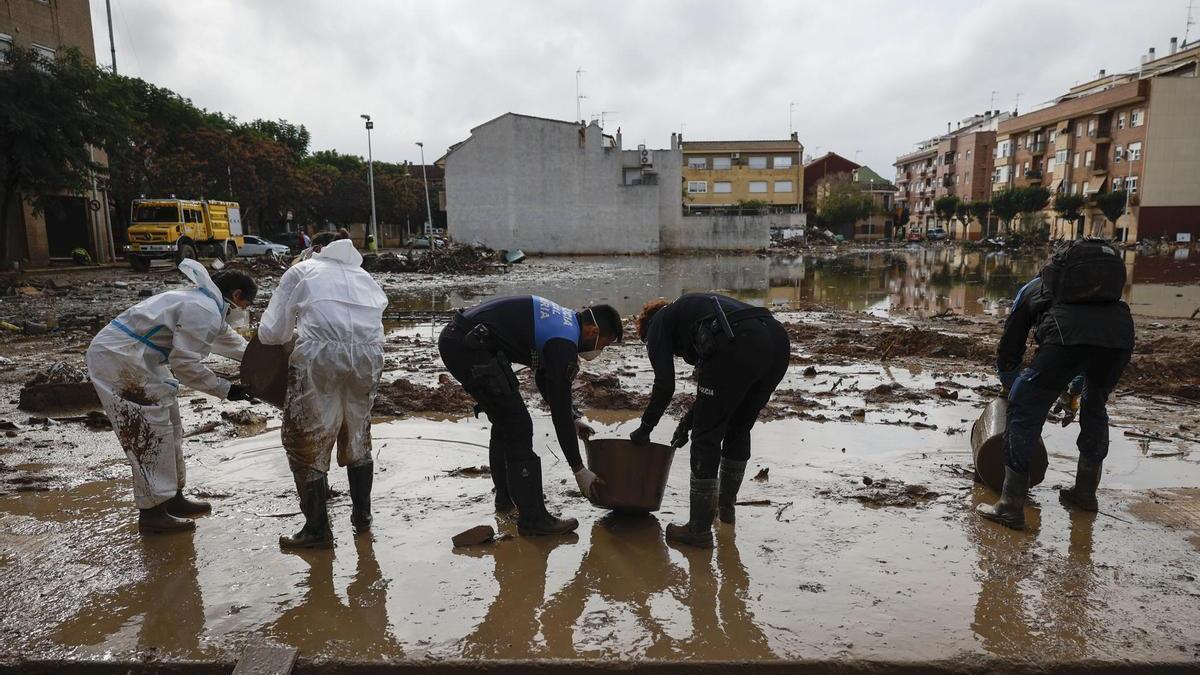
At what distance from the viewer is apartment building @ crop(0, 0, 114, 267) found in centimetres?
2422

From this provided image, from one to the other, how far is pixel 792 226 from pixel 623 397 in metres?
50.1

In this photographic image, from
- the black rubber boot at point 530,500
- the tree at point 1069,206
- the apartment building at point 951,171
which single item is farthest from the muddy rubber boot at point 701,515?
the apartment building at point 951,171

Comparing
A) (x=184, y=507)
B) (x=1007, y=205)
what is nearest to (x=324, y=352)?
(x=184, y=507)

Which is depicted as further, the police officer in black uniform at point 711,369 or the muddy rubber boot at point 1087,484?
the muddy rubber boot at point 1087,484

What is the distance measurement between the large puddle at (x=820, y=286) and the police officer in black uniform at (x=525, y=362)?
10319 mm

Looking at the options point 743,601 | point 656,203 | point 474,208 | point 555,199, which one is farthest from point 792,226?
point 743,601

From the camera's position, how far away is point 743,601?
314 centimetres

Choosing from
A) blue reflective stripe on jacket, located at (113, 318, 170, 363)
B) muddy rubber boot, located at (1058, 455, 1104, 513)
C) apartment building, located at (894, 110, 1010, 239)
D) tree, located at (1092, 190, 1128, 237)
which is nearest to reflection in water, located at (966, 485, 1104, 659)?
muddy rubber boot, located at (1058, 455, 1104, 513)

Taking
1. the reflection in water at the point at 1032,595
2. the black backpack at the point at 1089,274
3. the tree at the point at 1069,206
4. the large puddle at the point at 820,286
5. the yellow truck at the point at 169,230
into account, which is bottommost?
the reflection in water at the point at 1032,595

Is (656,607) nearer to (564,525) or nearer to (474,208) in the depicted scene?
(564,525)

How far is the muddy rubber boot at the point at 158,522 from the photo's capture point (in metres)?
3.82

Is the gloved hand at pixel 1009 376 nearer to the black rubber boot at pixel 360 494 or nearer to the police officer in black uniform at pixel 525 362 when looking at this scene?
the police officer in black uniform at pixel 525 362

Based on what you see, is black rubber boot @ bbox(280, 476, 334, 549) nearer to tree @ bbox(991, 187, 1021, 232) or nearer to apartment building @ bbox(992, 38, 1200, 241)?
apartment building @ bbox(992, 38, 1200, 241)

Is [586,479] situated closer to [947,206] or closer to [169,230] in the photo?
[169,230]
